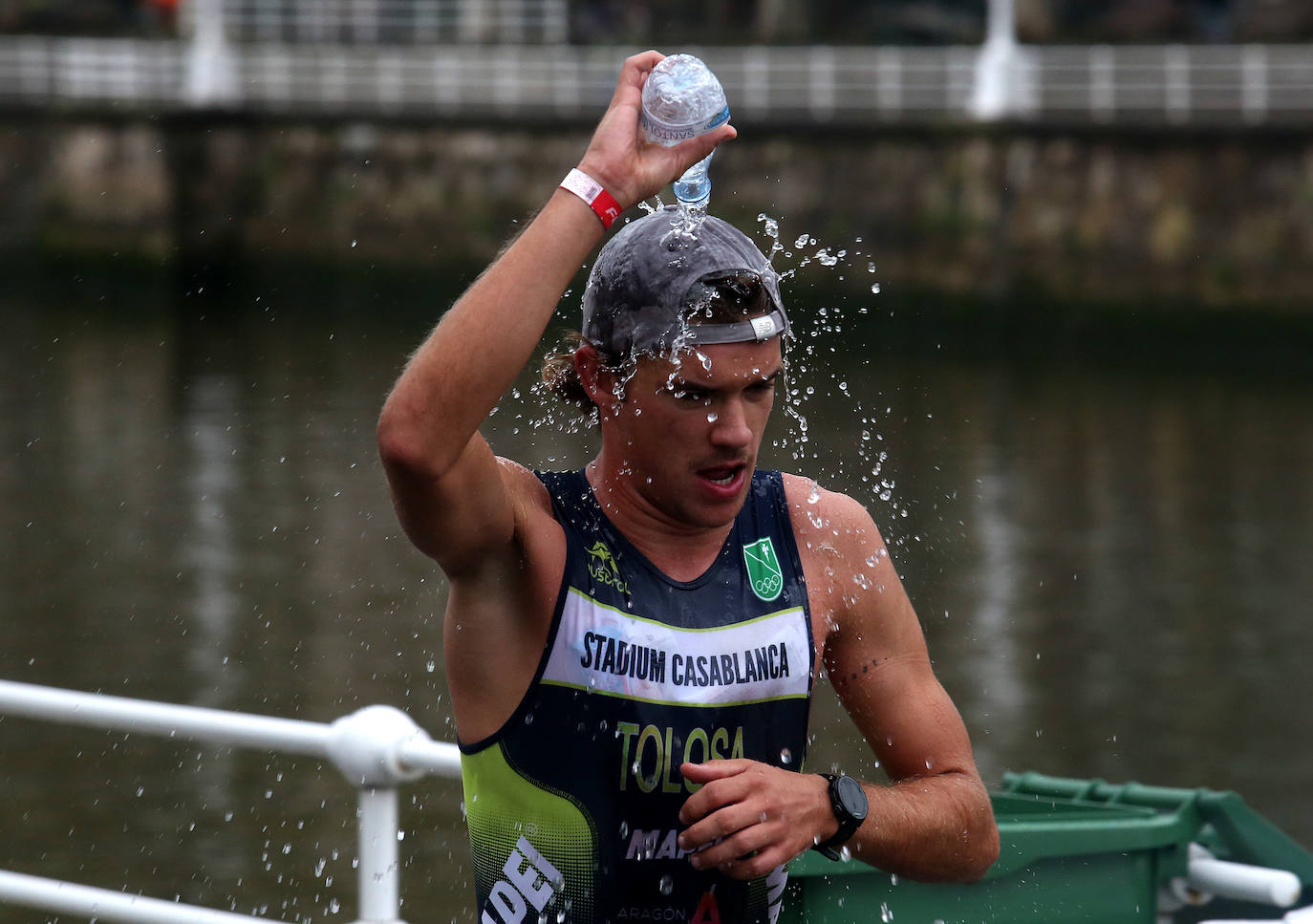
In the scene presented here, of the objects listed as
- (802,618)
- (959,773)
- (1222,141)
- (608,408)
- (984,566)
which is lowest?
(984,566)

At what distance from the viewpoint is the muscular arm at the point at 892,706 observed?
2.93 meters

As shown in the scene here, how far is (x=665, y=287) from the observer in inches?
113

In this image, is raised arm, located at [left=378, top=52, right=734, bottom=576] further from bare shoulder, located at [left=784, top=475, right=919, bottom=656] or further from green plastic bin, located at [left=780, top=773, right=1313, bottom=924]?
green plastic bin, located at [left=780, top=773, right=1313, bottom=924]

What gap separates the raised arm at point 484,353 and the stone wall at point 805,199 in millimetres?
19529

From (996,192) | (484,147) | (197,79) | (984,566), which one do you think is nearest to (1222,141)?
(996,192)

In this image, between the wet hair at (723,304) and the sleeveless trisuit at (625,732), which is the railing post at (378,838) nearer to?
the sleeveless trisuit at (625,732)

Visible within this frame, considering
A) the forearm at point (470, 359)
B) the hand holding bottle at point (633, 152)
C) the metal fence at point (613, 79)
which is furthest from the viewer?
the metal fence at point (613, 79)

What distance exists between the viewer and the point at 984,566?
11.8 metres

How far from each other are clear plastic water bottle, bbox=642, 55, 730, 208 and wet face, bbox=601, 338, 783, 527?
34 cm

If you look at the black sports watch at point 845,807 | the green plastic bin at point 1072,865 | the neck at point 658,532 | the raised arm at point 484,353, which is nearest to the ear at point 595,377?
the neck at point 658,532

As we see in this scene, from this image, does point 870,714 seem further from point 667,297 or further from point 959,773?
point 667,297

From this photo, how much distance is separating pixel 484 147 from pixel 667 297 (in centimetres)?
2298

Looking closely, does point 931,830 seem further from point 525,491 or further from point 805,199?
point 805,199

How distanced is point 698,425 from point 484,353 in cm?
43
